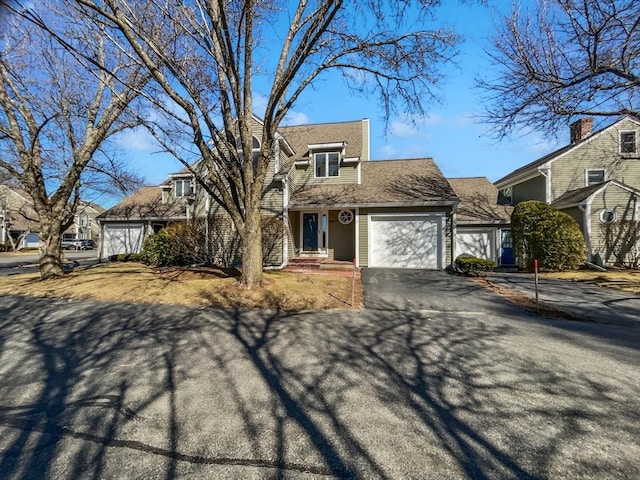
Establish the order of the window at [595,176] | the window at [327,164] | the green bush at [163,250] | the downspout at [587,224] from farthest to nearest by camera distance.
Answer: the window at [595,176] < the window at [327,164] < the downspout at [587,224] < the green bush at [163,250]

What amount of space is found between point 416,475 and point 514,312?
629 centimetres

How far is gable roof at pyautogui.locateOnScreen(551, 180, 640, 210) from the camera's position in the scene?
15.6 m

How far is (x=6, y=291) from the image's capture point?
365 inches

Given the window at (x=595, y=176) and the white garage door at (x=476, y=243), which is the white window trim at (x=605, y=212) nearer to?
the window at (x=595, y=176)

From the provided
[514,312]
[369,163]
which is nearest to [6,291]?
[514,312]

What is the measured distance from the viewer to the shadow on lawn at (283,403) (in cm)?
236

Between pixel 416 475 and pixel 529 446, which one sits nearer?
pixel 416 475

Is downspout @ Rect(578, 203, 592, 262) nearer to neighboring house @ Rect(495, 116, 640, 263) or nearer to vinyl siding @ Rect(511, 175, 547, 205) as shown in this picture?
neighboring house @ Rect(495, 116, 640, 263)

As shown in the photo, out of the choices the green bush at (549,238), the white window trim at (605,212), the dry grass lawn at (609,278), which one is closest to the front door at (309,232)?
the green bush at (549,238)

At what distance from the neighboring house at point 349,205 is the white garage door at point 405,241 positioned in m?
0.04

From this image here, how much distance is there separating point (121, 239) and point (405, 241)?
18.3 metres

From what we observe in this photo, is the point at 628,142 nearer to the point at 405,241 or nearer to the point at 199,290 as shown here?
the point at 405,241

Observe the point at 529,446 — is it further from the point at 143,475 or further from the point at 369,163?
the point at 369,163

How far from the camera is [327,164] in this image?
629 inches
